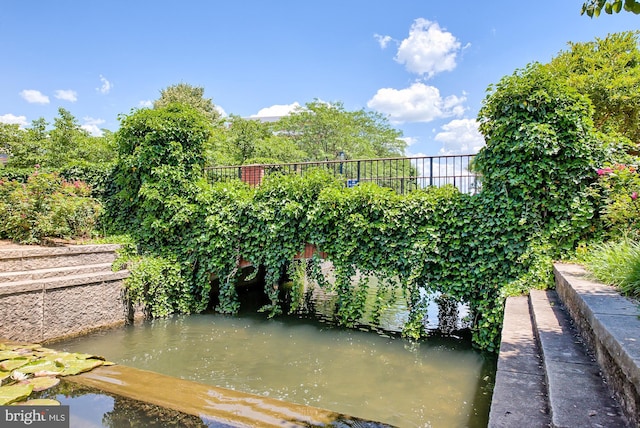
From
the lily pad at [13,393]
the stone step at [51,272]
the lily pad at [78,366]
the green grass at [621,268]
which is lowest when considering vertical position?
the lily pad at [78,366]

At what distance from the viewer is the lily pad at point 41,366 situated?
12.6ft

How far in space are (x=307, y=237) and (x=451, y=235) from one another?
105 inches

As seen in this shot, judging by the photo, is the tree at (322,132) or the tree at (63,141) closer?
the tree at (63,141)

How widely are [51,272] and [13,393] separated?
358cm

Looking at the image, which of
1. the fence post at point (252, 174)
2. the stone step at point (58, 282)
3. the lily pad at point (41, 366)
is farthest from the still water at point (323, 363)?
the fence post at point (252, 174)

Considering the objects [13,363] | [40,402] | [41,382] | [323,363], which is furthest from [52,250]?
[323,363]

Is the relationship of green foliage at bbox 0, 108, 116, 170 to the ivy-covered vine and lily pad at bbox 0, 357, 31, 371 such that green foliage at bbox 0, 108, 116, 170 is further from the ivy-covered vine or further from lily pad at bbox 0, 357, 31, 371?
lily pad at bbox 0, 357, 31, 371

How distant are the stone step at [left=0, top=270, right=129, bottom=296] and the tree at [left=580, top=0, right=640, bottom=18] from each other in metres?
7.45

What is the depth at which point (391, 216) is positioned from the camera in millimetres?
6383

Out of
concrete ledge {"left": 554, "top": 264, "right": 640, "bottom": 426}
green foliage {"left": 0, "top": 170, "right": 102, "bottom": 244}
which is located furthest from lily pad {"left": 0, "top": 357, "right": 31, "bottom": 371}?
concrete ledge {"left": 554, "top": 264, "right": 640, "bottom": 426}

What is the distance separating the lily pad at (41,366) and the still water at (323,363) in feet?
4.45

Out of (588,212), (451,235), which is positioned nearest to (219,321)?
(451,235)

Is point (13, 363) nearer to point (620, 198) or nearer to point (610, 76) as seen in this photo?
point (620, 198)

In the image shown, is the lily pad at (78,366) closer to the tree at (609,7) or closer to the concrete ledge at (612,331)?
the concrete ledge at (612,331)
